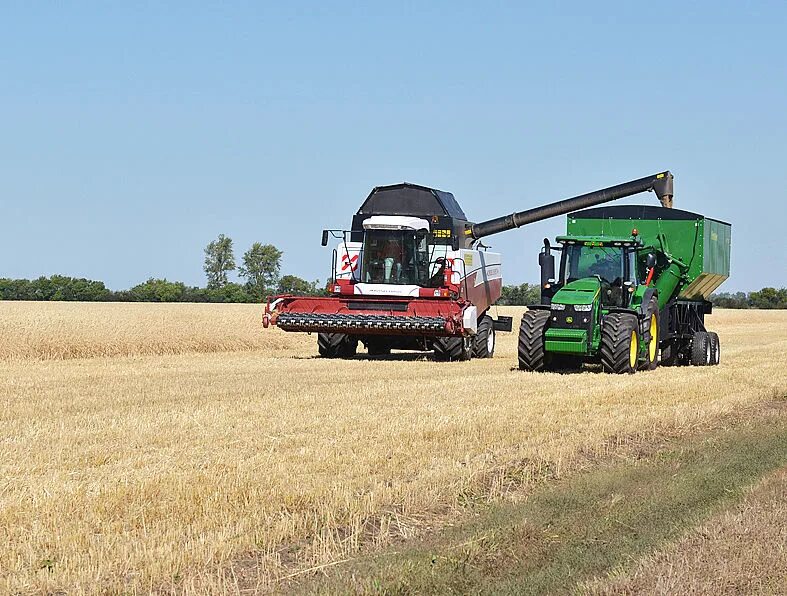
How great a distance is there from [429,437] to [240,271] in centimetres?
7843

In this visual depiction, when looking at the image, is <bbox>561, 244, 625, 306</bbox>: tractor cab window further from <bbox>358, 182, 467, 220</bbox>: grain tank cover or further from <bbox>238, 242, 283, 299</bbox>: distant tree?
<bbox>238, 242, 283, 299</bbox>: distant tree

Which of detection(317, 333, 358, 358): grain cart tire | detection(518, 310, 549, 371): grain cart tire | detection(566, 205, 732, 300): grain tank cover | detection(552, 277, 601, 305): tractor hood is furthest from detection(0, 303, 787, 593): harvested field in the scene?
detection(317, 333, 358, 358): grain cart tire

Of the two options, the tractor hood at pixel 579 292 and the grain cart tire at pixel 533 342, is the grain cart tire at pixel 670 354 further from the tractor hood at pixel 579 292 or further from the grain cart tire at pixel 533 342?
the grain cart tire at pixel 533 342

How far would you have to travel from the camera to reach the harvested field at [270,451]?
18.2 ft

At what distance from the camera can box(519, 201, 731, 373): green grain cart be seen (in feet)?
53.7

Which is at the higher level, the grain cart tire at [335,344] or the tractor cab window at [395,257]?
the tractor cab window at [395,257]

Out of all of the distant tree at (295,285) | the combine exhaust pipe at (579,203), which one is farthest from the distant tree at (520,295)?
the combine exhaust pipe at (579,203)

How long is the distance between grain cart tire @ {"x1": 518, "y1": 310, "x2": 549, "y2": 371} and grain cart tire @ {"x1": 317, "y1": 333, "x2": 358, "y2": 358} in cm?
549

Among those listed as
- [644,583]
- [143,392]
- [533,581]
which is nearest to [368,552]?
[533,581]

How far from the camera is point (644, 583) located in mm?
5016

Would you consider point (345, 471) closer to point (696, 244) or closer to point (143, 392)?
point (143, 392)

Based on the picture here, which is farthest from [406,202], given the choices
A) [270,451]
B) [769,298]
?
[769,298]

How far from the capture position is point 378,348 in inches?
872

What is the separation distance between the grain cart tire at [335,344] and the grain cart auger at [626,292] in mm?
4926
